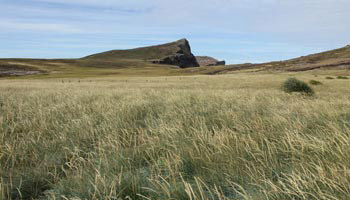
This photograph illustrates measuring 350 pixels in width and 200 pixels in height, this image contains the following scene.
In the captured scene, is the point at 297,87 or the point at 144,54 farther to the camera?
the point at 144,54

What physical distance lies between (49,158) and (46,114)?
10.2 feet

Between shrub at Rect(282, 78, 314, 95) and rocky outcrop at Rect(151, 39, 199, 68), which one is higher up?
rocky outcrop at Rect(151, 39, 199, 68)

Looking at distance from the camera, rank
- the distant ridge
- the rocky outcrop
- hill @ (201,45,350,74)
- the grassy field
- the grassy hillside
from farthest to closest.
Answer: the grassy hillside → the distant ridge → the rocky outcrop → hill @ (201,45,350,74) → the grassy field

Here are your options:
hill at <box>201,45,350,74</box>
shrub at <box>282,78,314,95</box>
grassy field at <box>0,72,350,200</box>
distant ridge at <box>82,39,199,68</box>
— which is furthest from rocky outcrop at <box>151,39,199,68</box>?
grassy field at <box>0,72,350,200</box>

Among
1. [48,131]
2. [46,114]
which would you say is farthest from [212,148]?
[46,114]

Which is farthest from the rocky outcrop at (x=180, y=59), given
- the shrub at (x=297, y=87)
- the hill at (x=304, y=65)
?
the shrub at (x=297, y=87)

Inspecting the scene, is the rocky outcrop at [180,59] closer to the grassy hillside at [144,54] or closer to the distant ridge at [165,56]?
the distant ridge at [165,56]

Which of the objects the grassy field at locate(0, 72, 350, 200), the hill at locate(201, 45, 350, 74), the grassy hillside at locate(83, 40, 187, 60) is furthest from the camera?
the grassy hillside at locate(83, 40, 187, 60)

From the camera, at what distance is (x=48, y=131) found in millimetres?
5281

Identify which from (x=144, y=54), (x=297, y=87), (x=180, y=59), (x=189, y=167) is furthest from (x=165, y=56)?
(x=189, y=167)

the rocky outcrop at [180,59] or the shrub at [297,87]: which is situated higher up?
the rocky outcrop at [180,59]

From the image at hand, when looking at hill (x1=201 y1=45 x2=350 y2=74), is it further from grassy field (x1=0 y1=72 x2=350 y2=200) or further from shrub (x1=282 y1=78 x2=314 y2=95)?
grassy field (x1=0 y1=72 x2=350 y2=200)

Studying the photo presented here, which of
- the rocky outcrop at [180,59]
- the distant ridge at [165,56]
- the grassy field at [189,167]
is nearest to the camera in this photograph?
the grassy field at [189,167]

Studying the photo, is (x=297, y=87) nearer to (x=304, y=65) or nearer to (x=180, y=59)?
(x=304, y=65)
